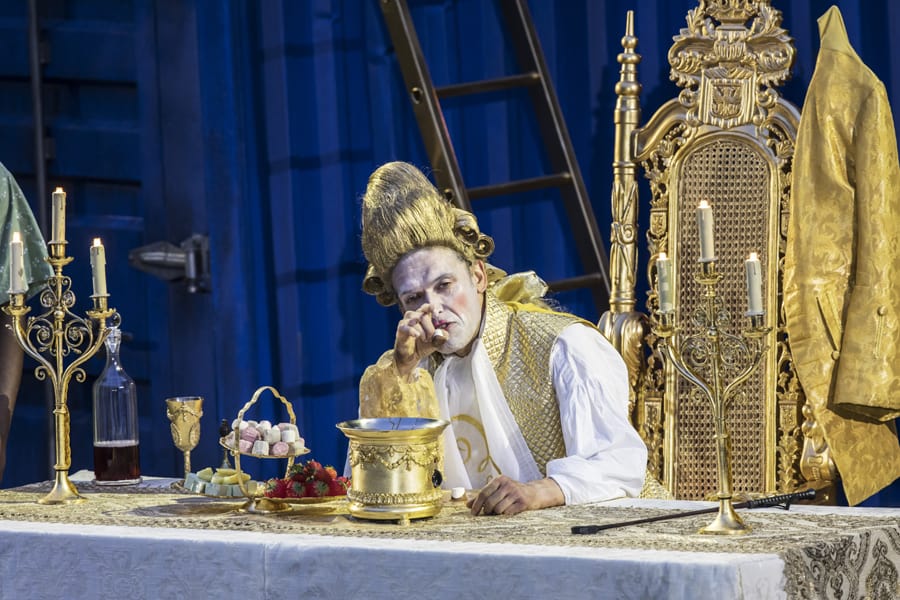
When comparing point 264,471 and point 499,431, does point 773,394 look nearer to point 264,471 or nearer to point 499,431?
point 499,431

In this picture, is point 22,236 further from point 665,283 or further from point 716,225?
point 665,283

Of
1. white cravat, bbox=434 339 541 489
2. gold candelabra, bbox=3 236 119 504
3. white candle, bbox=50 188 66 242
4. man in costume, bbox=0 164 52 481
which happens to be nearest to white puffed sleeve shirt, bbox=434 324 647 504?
white cravat, bbox=434 339 541 489

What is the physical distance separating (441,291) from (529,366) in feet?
0.94

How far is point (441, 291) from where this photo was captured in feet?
11.6

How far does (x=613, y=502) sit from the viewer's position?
10.1ft

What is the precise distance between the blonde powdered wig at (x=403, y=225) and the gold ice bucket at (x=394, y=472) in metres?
0.80

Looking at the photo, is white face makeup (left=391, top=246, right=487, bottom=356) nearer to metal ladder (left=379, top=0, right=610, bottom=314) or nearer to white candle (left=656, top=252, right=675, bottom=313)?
white candle (left=656, top=252, right=675, bottom=313)

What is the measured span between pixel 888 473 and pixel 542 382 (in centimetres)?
102

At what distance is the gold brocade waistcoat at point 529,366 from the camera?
11.7 feet

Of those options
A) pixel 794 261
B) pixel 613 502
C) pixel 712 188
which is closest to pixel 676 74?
pixel 712 188

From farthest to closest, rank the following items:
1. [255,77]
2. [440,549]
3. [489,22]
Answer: [255,77], [489,22], [440,549]

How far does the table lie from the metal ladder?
64.3 inches

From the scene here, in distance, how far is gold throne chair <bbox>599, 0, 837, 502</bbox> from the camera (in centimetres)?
416

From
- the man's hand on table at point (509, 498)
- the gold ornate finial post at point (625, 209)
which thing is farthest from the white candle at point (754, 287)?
the gold ornate finial post at point (625, 209)
